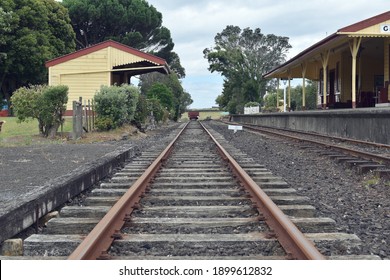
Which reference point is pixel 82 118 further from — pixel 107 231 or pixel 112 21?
pixel 112 21

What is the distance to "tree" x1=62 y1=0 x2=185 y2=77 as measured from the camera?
52094 mm

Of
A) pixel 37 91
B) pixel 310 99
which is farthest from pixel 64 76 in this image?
pixel 310 99

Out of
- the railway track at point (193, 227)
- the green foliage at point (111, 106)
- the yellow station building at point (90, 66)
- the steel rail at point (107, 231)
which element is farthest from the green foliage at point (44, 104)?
the steel rail at point (107, 231)

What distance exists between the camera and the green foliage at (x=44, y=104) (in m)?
15.1

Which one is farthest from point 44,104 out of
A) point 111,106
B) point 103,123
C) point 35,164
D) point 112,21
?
point 112,21

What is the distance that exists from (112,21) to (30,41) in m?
16.1

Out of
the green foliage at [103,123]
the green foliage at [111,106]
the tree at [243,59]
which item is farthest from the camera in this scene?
the tree at [243,59]

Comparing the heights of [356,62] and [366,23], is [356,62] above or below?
below

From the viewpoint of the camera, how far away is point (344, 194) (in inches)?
250

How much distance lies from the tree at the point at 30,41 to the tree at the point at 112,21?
21.3 ft

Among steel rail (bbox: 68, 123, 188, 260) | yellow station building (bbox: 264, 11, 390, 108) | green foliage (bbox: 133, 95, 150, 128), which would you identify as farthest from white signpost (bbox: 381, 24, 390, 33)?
steel rail (bbox: 68, 123, 188, 260)

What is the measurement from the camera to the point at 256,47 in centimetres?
7144

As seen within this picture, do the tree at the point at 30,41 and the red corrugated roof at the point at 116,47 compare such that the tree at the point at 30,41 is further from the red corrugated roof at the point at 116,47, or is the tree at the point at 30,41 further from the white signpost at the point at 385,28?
the white signpost at the point at 385,28

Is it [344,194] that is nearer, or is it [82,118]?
[344,194]
